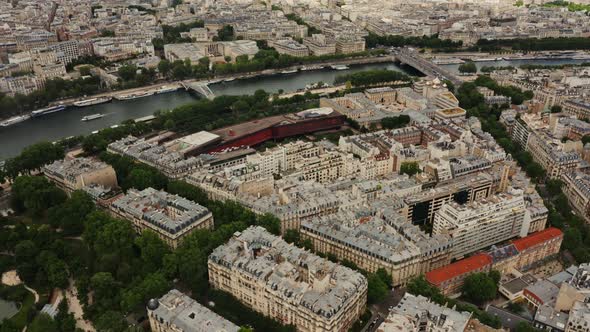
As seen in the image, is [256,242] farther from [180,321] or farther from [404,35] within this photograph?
[404,35]

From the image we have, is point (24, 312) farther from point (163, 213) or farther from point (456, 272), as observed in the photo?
point (456, 272)

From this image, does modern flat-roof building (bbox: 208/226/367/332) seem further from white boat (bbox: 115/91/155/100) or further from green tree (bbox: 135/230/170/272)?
white boat (bbox: 115/91/155/100)

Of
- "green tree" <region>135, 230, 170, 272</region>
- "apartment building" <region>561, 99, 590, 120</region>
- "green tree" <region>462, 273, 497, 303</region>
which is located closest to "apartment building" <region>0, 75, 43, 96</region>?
"green tree" <region>135, 230, 170, 272</region>

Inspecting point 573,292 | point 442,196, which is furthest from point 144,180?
point 573,292

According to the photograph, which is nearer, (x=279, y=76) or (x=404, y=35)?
(x=279, y=76)

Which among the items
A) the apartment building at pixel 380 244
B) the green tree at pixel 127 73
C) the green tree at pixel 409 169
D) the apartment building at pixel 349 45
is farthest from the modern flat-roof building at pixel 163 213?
the apartment building at pixel 349 45

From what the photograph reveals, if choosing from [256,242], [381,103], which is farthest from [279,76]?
[256,242]

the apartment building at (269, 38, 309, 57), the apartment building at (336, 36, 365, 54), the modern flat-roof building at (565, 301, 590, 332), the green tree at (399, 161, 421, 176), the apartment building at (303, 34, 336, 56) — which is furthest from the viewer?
the apartment building at (336, 36, 365, 54)
